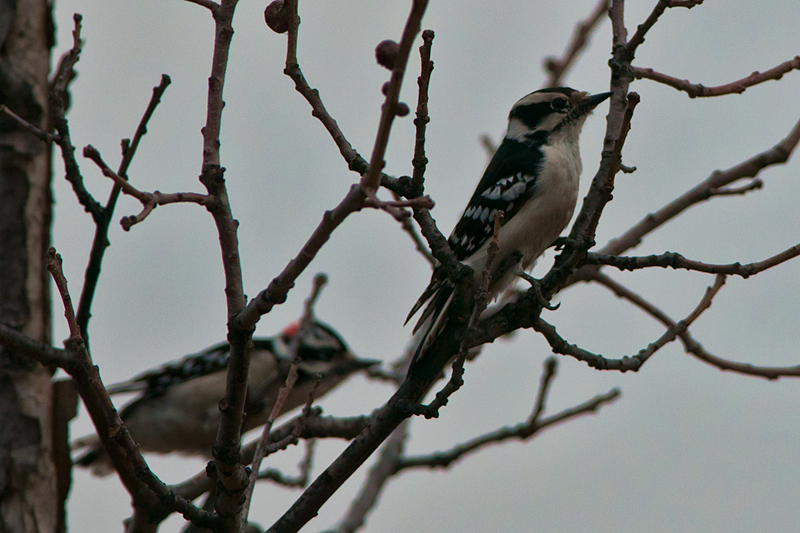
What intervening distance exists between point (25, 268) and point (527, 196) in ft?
8.30

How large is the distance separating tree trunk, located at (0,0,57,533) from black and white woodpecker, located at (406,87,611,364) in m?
1.66

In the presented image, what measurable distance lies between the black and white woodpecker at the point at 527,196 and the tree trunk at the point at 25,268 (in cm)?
166

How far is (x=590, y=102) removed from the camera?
16.9 feet

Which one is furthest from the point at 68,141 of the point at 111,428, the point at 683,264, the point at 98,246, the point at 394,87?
the point at 683,264

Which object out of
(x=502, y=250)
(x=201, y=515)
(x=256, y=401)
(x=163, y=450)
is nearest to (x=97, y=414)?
(x=201, y=515)

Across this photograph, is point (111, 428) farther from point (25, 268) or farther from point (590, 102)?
point (590, 102)

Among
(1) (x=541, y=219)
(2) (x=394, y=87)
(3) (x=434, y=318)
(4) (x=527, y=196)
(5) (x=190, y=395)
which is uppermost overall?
(5) (x=190, y=395)

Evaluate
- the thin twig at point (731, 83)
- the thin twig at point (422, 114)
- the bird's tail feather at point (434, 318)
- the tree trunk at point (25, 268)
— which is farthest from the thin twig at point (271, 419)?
the thin twig at point (731, 83)

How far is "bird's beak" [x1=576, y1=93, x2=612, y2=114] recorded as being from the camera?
5.09 m

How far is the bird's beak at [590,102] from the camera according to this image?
16.7ft

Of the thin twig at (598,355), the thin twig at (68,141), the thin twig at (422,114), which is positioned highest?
the thin twig at (68,141)

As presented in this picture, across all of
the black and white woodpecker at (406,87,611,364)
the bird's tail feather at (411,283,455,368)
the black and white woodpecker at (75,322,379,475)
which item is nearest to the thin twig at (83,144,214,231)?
the bird's tail feather at (411,283,455,368)

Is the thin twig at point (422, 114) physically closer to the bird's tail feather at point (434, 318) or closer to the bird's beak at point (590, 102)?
the bird's tail feather at point (434, 318)

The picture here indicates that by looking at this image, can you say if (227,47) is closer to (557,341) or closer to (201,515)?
(201,515)
